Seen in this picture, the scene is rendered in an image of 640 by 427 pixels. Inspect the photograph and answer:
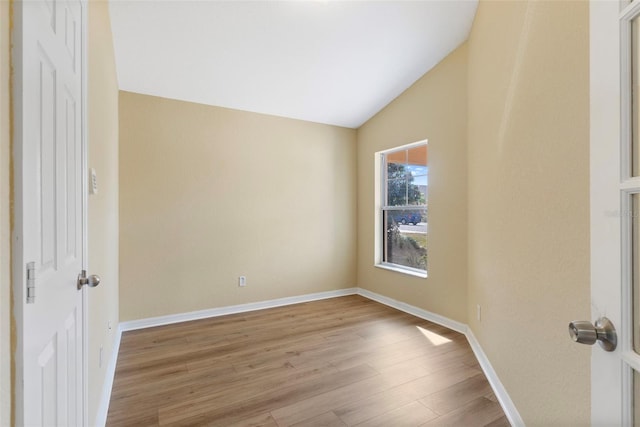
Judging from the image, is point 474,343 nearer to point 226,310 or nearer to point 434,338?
point 434,338

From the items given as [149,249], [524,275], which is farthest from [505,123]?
[149,249]

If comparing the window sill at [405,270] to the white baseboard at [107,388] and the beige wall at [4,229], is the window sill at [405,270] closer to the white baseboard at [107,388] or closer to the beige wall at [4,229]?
the white baseboard at [107,388]

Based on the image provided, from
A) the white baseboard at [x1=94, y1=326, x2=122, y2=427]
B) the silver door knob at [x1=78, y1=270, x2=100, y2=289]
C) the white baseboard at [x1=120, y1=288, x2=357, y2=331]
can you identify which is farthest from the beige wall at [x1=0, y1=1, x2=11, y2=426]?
the white baseboard at [x1=120, y1=288, x2=357, y2=331]

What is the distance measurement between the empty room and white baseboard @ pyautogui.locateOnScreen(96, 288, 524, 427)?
0.9 inches

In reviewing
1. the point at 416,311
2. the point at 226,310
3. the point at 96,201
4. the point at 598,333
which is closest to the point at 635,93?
the point at 598,333

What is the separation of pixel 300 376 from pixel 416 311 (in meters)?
1.82

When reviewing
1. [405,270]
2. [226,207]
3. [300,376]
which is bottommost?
[300,376]

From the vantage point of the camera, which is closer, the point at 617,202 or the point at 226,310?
the point at 617,202

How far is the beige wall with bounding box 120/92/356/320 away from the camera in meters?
3.23

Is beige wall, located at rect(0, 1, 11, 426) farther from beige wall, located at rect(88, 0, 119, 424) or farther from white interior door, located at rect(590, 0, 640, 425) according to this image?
white interior door, located at rect(590, 0, 640, 425)

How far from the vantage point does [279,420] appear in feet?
5.96

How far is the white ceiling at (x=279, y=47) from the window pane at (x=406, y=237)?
154 cm

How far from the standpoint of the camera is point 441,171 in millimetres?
3273

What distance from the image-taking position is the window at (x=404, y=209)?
3.75m
